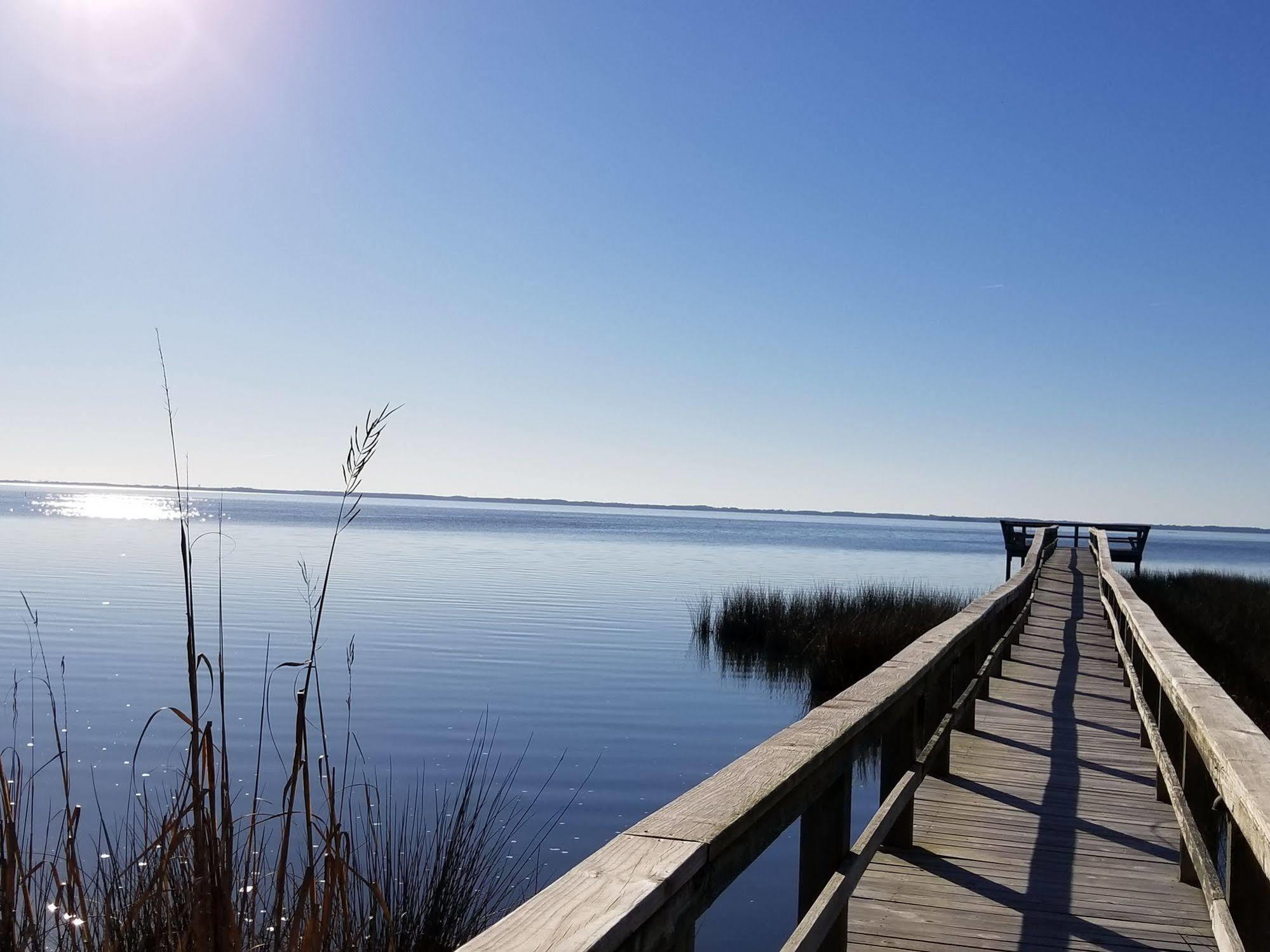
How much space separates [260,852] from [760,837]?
6.82ft

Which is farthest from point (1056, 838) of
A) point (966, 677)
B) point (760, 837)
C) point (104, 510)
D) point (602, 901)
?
point (104, 510)

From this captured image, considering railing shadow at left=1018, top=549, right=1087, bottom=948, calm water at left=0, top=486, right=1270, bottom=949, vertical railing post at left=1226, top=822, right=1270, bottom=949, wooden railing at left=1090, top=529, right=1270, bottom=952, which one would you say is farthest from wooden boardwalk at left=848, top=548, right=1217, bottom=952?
calm water at left=0, top=486, right=1270, bottom=949

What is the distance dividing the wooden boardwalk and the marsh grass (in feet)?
5.78

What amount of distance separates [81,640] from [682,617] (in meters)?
9.76

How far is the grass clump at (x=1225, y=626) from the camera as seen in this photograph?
1108 cm

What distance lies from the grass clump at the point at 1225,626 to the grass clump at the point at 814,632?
339 centimetres

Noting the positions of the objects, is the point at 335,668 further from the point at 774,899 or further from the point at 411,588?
the point at 411,588

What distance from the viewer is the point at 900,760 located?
13.1 feet

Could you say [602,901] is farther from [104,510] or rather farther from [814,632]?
[104,510]

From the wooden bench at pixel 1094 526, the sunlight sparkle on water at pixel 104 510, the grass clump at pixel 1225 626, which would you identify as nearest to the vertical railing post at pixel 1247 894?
the grass clump at pixel 1225 626

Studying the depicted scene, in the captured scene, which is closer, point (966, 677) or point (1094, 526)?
point (966, 677)

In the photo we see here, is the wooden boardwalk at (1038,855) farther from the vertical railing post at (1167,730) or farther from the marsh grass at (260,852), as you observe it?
the marsh grass at (260,852)

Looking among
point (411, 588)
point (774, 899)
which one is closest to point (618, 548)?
point (411, 588)

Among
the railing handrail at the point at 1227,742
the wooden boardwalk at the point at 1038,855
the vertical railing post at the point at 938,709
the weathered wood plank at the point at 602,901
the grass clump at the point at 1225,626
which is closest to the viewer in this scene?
the weathered wood plank at the point at 602,901
